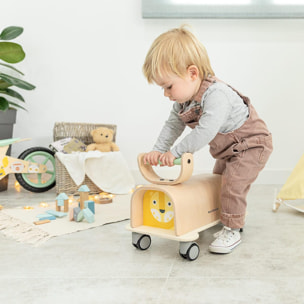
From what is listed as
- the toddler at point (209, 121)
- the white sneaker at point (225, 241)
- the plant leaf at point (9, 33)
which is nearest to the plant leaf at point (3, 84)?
the plant leaf at point (9, 33)

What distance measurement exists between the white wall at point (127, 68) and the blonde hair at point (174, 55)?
1.19 m

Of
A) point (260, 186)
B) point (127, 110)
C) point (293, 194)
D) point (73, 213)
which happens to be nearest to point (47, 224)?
point (73, 213)

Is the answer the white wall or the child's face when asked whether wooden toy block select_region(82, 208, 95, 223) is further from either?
the white wall

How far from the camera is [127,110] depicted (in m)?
2.40

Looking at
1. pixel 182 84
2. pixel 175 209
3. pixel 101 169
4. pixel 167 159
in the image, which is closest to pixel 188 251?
pixel 175 209

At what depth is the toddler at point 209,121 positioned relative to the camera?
3.80ft

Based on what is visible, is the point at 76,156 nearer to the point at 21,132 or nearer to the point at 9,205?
the point at 9,205

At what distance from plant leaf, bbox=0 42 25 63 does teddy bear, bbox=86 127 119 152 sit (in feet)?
1.72

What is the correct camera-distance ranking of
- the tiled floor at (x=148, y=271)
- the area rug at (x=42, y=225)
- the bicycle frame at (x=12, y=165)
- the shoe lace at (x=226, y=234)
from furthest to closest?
the bicycle frame at (x=12, y=165) → the area rug at (x=42, y=225) → the shoe lace at (x=226, y=234) → the tiled floor at (x=148, y=271)

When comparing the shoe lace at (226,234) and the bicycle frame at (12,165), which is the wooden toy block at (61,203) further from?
the shoe lace at (226,234)

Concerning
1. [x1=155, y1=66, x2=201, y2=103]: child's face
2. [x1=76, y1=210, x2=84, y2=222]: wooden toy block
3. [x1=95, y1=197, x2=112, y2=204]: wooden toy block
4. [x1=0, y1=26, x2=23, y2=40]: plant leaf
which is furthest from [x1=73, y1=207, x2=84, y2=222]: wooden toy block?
[x1=0, y1=26, x2=23, y2=40]: plant leaf

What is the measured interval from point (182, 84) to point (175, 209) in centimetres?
36

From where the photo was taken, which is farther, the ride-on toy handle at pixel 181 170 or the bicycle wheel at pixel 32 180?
the bicycle wheel at pixel 32 180

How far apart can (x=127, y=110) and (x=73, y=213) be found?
3.36 feet
